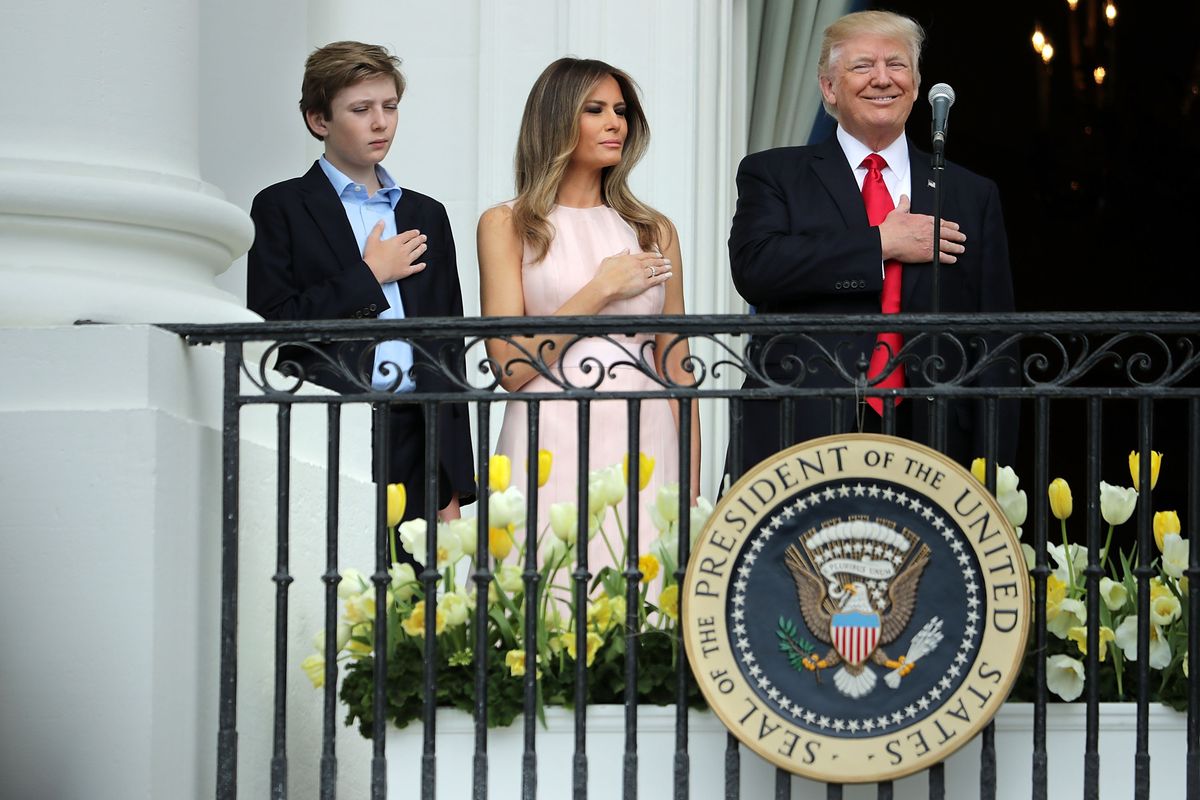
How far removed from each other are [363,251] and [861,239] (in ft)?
4.20

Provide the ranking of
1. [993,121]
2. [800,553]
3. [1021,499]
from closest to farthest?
1. [800,553]
2. [1021,499]
3. [993,121]

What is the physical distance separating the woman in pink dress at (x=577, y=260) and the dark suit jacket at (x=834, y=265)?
1.02 ft

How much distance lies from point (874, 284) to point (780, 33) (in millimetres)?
2966

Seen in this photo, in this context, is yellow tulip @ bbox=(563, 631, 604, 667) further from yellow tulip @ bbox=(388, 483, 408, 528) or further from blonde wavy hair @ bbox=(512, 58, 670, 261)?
blonde wavy hair @ bbox=(512, 58, 670, 261)

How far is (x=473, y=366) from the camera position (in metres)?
6.75

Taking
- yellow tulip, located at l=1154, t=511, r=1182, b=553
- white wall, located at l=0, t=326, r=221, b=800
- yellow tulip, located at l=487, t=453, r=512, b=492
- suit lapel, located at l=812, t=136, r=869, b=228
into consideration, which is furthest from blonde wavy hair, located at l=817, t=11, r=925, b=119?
white wall, located at l=0, t=326, r=221, b=800

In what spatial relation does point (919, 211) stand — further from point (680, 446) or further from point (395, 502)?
point (395, 502)

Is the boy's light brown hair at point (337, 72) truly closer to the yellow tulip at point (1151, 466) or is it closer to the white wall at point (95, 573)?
the white wall at point (95, 573)

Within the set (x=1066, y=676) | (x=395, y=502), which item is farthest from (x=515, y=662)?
(x=1066, y=676)

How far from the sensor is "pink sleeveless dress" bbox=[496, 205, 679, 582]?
4879 mm

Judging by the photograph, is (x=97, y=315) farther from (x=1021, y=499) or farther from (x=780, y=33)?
(x=780, y=33)

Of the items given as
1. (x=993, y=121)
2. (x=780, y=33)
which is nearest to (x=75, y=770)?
(x=780, y=33)

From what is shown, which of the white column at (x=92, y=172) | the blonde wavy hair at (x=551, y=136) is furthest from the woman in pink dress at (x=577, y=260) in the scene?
the white column at (x=92, y=172)

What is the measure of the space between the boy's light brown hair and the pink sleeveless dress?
59 cm
